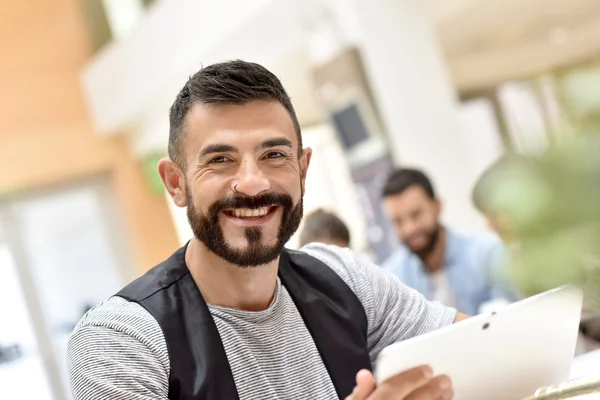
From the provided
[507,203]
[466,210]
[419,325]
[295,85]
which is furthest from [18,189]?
[507,203]

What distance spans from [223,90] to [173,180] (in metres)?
0.19

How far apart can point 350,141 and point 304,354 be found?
9.08 ft

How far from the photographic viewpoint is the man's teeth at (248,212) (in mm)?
1206

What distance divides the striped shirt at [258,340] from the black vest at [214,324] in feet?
0.05

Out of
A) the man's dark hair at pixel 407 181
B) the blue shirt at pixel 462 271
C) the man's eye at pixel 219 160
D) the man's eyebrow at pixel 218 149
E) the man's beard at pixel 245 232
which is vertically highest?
the man's eyebrow at pixel 218 149

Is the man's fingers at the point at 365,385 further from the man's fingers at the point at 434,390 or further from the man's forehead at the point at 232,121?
the man's forehead at the point at 232,121

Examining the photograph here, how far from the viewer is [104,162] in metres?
6.77

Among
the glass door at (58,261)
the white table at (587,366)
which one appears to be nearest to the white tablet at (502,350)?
the white table at (587,366)

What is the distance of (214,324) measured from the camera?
1.20 m

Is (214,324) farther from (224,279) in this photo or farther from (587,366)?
(587,366)

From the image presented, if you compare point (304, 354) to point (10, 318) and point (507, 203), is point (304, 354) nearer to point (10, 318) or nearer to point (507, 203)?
point (507, 203)

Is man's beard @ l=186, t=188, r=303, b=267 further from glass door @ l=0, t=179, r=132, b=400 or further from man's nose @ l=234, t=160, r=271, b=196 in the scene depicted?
glass door @ l=0, t=179, r=132, b=400

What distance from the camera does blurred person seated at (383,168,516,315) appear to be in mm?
3122

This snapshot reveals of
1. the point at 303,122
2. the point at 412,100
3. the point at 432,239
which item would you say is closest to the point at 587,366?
the point at 303,122
